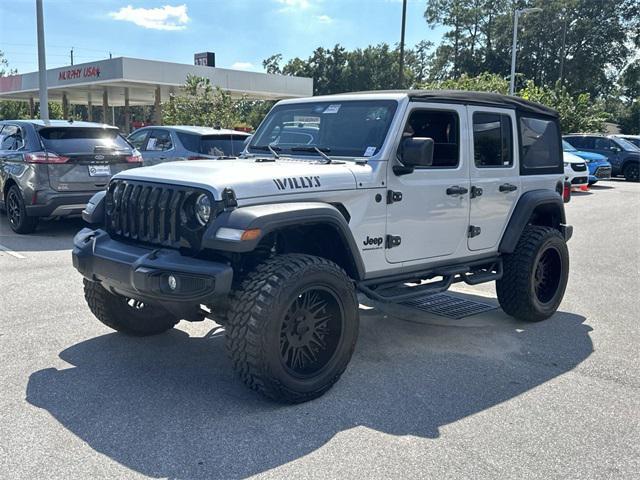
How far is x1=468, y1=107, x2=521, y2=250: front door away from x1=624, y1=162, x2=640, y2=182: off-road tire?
1905 cm

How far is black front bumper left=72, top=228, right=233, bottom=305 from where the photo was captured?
11.6 ft

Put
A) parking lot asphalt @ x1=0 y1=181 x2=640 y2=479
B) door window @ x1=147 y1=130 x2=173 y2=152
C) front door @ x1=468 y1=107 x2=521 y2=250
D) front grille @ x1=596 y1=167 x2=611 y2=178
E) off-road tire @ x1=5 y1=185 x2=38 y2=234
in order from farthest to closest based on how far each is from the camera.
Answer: front grille @ x1=596 y1=167 x2=611 y2=178 < door window @ x1=147 y1=130 x2=173 y2=152 < off-road tire @ x1=5 y1=185 x2=38 y2=234 < front door @ x1=468 y1=107 x2=521 y2=250 < parking lot asphalt @ x1=0 y1=181 x2=640 y2=479

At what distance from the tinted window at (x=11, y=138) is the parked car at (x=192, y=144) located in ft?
7.02

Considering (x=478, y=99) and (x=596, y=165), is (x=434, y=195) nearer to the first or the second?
(x=478, y=99)

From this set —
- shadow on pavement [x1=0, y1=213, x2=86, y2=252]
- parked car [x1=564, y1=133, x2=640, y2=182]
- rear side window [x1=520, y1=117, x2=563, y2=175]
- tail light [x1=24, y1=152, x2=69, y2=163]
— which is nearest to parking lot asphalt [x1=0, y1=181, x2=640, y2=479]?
rear side window [x1=520, y1=117, x2=563, y2=175]

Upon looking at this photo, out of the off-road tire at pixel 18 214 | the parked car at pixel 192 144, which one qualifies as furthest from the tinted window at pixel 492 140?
the off-road tire at pixel 18 214

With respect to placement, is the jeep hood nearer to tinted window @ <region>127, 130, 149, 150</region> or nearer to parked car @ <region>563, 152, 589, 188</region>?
tinted window @ <region>127, 130, 149, 150</region>

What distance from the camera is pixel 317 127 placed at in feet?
16.1

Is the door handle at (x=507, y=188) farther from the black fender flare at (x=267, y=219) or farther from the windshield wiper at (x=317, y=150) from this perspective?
the black fender flare at (x=267, y=219)

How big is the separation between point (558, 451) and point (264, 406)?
1662mm

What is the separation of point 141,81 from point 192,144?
59.5 feet

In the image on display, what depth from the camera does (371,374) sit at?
437 cm

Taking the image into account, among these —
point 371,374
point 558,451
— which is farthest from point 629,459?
point 371,374

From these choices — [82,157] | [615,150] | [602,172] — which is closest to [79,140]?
[82,157]
